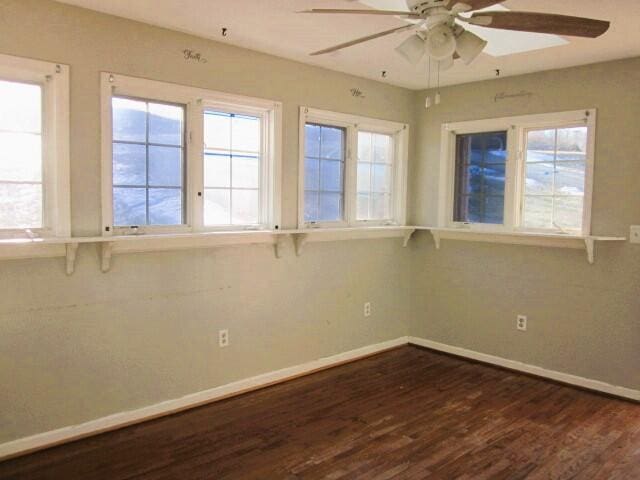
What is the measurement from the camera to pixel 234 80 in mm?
3445

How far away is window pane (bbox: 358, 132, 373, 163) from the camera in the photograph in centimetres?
439

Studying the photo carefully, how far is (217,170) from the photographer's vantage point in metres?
3.47

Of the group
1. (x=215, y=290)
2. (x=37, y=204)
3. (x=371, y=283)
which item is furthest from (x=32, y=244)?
(x=371, y=283)

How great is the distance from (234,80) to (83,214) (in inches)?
50.0

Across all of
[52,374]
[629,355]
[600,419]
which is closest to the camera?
[52,374]

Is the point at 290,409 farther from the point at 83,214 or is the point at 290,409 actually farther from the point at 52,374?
the point at 83,214

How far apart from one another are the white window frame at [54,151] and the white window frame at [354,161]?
1.59 meters

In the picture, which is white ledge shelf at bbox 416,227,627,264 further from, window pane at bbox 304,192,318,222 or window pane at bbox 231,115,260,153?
window pane at bbox 231,115,260,153

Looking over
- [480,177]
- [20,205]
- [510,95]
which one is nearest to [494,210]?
[480,177]

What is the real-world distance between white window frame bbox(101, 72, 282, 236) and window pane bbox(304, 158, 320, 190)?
0.32 meters

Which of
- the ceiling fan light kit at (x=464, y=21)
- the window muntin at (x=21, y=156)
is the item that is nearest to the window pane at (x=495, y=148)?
the ceiling fan light kit at (x=464, y=21)

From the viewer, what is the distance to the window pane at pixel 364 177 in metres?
4.41

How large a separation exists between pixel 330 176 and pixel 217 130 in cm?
105

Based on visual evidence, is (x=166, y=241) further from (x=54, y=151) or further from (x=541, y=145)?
(x=541, y=145)
